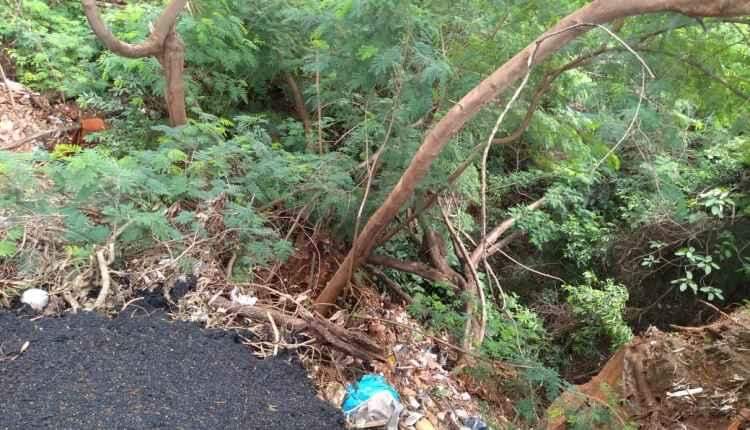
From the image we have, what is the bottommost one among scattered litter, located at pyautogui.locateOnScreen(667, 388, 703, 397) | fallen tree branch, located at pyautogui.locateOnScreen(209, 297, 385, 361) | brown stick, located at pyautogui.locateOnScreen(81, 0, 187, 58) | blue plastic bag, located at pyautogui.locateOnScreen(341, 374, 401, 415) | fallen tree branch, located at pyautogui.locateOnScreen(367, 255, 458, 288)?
fallen tree branch, located at pyautogui.locateOnScreen(367, 255, 458, 288)

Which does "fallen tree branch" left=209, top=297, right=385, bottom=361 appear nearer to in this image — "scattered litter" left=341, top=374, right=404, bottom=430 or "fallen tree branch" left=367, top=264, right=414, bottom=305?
"scattered litter" left=341, top=374, right=404, bottom=430

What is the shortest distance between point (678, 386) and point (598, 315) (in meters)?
2.53

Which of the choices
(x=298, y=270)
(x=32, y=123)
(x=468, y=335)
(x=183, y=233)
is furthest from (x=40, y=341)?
(x=32, y=123)

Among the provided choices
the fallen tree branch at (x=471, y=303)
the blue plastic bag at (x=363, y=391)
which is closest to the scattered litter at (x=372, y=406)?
the blue plastic bag at (x=363, y=391)

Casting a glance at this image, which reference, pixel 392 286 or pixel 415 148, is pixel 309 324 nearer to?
pixel 415 148

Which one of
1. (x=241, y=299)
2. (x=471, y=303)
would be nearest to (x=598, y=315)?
(x=471, y=303)

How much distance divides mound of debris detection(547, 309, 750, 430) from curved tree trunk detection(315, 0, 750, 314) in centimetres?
145

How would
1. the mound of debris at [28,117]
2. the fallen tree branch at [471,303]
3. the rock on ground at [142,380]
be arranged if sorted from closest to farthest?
the rock on ground at [142,380], the fallen tree branch at [471,303], the mound of debris at [28,117]

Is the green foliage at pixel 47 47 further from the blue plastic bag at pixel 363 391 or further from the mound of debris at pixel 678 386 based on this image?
the mound of debris at pixel 678 386

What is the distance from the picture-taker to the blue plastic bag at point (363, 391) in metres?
2.87

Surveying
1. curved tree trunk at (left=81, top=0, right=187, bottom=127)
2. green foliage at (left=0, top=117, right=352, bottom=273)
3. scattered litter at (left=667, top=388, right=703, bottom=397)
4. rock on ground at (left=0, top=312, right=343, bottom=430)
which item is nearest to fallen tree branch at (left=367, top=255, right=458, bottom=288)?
green foliage at (left=0, top=117, right=352, bottom=273)

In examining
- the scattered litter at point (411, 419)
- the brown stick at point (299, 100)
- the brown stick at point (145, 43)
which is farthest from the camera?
the brown stick at point (299, 100)

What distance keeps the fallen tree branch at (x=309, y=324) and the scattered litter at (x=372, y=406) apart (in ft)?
0.78

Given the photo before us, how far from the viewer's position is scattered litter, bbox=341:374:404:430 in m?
2.76
